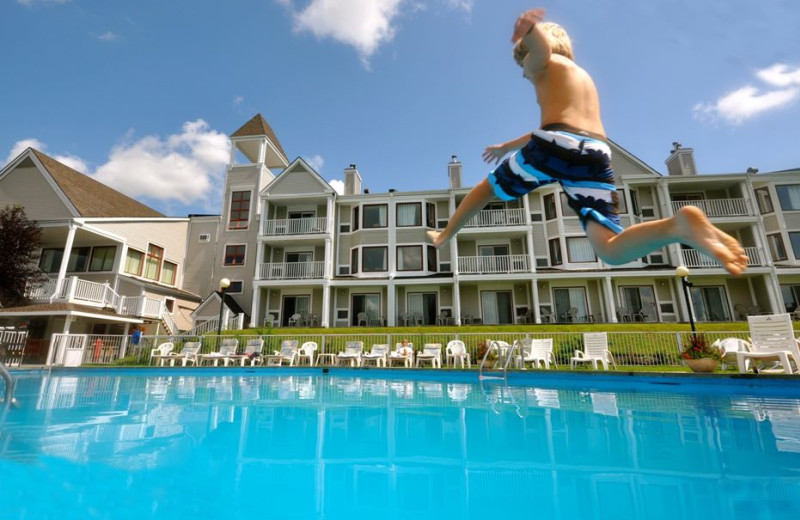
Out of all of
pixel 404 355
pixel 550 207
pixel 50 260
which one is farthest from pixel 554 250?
pixel 50 260

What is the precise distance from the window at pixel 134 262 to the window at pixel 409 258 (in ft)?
50.1

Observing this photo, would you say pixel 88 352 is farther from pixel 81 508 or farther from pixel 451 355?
pixel 81 508

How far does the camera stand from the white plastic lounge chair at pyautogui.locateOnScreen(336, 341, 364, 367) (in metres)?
14.7

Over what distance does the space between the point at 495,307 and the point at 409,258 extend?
18.6 ft

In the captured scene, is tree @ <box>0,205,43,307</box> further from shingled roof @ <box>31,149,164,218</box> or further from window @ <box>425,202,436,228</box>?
window @ <box>425,202,436,228</box>

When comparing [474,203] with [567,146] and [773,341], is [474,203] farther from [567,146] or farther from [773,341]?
[773,341]

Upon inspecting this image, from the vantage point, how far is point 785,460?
3020 mm

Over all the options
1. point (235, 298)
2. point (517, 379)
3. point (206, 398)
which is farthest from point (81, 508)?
point (235, 298)

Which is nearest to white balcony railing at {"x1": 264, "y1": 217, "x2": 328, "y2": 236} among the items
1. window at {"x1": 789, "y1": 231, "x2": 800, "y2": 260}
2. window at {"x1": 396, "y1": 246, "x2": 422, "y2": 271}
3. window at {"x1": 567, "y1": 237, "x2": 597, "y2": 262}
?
window at {"x1": 396, "y1": 246, "x2": 422, "y2": 271}

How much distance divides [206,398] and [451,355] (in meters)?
8.58

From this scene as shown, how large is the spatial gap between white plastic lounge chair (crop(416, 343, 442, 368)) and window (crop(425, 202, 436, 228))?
1092cm

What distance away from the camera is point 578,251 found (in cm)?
2214

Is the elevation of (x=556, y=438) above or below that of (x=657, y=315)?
below

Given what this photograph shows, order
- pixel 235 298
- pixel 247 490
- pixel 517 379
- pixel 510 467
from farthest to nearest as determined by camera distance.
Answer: pixel 235 298
pixel 517 379
pixel 510 467
pixel 247 490
